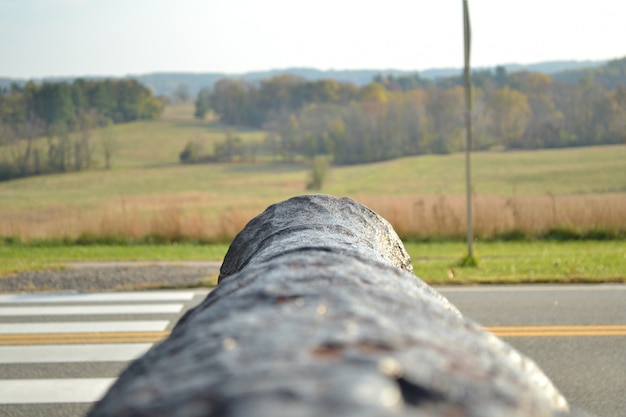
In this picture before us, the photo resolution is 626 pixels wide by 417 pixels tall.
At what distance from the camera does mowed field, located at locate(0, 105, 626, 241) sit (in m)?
18.0

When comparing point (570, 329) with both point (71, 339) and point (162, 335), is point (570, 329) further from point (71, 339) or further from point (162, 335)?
point (71, 339)

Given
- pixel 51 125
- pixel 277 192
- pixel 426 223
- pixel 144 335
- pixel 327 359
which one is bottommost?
pixel 277 192

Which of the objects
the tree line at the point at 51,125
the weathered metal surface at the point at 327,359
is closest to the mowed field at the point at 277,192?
the tree line at the point at 51,125

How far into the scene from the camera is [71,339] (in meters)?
9.09

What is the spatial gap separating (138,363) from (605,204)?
61.4ft

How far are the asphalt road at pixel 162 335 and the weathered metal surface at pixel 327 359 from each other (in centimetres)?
586

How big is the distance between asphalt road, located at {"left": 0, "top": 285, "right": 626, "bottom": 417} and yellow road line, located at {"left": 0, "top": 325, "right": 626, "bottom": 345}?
0.4 inches

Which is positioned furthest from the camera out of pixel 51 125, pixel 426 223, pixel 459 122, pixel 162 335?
pixel 459 122

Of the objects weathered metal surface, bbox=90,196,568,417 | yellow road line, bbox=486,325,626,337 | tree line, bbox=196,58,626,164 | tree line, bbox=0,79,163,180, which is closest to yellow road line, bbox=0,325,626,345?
yellow road line, bbox=486,325,626,337

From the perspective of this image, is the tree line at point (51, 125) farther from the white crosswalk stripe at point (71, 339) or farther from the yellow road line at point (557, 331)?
the yellow road line at point (557, 331)

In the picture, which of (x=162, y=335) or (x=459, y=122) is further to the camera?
(x=459, y=122)

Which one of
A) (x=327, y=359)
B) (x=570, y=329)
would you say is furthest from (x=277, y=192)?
(x=327, y=359)

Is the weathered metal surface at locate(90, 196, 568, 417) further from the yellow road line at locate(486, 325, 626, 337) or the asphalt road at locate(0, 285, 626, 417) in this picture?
the yellow road line at locate(486, 325, 626, 337)

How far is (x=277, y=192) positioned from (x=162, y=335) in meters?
44.8
